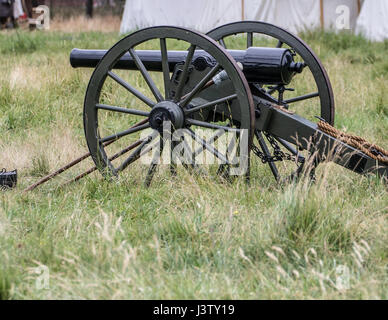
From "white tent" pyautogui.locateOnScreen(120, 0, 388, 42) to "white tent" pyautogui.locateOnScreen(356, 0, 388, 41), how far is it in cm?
2

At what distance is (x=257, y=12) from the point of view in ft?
40.0

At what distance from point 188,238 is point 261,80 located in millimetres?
1367

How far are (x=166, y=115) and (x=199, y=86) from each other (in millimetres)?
279

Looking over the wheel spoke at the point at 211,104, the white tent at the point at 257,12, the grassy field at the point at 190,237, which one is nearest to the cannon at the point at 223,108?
the wheel spoke at the point at 211,104

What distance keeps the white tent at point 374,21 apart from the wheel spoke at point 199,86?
798cm

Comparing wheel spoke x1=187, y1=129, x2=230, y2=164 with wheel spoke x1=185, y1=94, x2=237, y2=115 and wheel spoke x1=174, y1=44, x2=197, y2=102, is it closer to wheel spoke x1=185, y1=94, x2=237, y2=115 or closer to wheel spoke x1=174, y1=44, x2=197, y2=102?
wheel spoke x1=185, y1=94, x2=237, y2=115

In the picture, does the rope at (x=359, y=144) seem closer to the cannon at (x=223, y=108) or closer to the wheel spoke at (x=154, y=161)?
the cannon at (x=223, y=108)

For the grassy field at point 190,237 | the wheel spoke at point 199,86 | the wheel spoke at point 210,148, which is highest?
the wheel spoke at point 199,86

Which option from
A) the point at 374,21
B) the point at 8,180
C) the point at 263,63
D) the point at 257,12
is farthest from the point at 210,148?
the point at 257,12

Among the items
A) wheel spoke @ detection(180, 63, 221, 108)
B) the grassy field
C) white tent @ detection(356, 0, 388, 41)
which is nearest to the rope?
the grassy field

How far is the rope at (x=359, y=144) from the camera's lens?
146 inches

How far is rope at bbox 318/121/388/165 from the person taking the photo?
3705 millimetres
